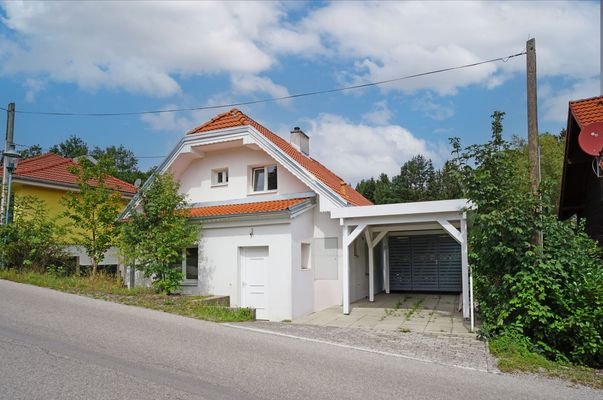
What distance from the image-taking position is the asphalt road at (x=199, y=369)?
5.52 meters

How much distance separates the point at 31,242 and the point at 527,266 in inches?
529

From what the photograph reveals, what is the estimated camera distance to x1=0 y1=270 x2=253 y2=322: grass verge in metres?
11.0

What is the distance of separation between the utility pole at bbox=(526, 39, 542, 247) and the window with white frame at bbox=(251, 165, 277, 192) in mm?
8347

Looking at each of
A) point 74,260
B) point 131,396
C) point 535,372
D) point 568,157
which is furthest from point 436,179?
point 131,396

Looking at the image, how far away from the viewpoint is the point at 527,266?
372 inches

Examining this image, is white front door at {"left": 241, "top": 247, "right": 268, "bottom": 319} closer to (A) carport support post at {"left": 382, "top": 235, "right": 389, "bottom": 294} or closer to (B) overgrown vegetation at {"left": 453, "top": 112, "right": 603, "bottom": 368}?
(B) overgrown vegetation at {"left": 453, "top": 112, "right": 603, "bottom": 368}

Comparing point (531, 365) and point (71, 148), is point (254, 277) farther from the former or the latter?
point (71, 148)

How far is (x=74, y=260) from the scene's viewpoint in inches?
630

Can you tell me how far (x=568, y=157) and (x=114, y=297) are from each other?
12772 millimetres

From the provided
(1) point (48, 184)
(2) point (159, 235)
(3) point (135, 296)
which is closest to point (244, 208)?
(2) point (159, 235)

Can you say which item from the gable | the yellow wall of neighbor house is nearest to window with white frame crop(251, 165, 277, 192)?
the gable

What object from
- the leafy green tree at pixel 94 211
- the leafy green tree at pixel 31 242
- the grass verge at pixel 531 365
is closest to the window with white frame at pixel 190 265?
the leafy green tree at pixel 94 211

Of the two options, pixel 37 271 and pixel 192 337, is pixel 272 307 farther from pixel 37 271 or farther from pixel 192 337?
pixel 37 271

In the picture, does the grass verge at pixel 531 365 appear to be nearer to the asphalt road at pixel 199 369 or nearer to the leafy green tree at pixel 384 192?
the asphalt road at pixel 199 369
